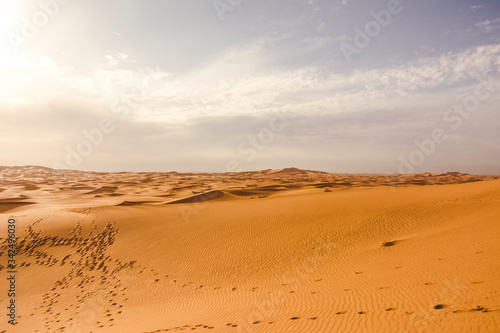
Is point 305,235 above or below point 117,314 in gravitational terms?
above

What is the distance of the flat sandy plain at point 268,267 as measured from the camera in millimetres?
6742

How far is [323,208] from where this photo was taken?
20.5 meters

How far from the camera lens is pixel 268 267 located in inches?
515

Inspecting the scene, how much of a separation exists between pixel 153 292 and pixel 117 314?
191 centimetres

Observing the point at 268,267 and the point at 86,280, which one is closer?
the point at 268,267

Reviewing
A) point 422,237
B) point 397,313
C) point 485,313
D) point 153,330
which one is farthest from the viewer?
point 422,237

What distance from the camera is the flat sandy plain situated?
6742mm

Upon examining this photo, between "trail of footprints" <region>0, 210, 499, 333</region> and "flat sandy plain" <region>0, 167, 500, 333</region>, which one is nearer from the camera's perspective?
"flat sandy plain" <region>0, 167, 500, 333</region>

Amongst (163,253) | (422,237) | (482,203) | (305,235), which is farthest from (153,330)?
(482,203)

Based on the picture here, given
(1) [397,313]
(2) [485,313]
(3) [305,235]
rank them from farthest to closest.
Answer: (3) [305,235] < (1) [397,313] < (2) [485,313]

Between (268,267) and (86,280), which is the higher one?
(268,267)

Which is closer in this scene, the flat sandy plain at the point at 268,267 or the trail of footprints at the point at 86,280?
the flat sandy plain at the point at 268,267

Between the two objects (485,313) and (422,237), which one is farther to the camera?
(422,237)

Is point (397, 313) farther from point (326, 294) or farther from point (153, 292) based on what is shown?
point (153, 292)
